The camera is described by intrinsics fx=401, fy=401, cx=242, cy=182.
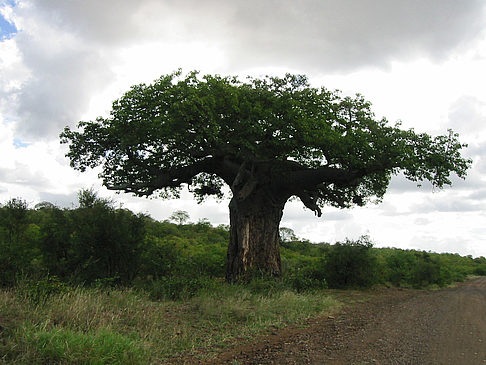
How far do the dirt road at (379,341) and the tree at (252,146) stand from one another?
478cm

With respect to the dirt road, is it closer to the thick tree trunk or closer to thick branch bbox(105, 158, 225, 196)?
the thick tree trunk

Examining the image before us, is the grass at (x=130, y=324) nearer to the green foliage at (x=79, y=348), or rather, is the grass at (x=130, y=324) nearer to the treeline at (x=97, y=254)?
the green foliage at (x=79, y=348)

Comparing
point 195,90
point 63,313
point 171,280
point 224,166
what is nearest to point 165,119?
point 195,90

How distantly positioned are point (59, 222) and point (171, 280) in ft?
14.6

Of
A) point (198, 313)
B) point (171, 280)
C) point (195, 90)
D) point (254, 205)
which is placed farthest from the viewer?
point (254, 205)

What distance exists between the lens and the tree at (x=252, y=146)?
38.8 ft

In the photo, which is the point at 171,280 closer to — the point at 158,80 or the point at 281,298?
the point at 281,298

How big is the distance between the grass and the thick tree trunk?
11.6 feet

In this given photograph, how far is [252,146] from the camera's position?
11.7m

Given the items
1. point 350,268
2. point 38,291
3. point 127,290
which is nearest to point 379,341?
point 127,290

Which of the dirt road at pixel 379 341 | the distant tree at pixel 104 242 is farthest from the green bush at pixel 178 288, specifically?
the dirt road at pixel 379 341

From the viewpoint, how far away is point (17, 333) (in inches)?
203

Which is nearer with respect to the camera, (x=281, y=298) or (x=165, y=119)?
(x=281, y=298)

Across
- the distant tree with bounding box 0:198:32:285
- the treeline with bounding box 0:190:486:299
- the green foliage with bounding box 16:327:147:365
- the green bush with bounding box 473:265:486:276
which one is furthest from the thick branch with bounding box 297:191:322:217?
the green bush with bounding box 473:265:486:276
